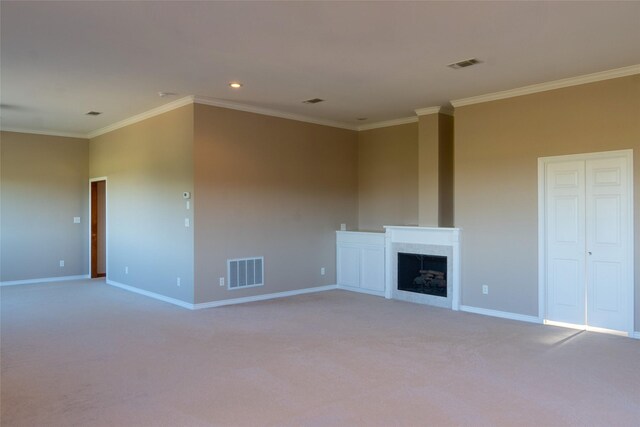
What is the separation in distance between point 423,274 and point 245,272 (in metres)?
2.59

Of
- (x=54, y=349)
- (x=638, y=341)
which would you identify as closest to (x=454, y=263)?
(x=638, y=341)

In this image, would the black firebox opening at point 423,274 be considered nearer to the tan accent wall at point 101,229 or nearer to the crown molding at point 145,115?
the crown molding at point 145,115

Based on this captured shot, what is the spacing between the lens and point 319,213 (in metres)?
7.84

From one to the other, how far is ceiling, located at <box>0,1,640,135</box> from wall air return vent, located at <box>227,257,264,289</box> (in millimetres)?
2269

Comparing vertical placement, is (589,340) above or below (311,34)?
below

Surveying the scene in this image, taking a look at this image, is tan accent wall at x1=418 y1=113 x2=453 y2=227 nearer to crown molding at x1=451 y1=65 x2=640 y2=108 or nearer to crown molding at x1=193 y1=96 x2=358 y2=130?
crown molding at x1=451 y1=65 x2=640 y2=108

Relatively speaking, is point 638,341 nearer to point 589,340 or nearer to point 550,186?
point 589,340

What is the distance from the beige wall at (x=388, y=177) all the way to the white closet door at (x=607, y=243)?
9.50ft

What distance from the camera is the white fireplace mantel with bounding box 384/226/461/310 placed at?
638 centimetres

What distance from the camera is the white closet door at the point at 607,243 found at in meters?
5.03

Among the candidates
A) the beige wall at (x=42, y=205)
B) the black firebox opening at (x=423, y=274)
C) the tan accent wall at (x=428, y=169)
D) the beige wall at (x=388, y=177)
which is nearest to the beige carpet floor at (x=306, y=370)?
the black firebox opening at (x=423, y=274)

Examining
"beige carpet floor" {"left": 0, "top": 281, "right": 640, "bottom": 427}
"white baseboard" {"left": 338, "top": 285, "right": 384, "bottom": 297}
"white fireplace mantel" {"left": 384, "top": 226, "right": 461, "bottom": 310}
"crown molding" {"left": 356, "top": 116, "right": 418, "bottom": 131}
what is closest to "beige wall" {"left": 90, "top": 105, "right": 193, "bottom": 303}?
"beige carpet floor" {"left": 0, "top": 281, "right": 640, "bottom": 427}

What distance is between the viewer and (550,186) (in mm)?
5586

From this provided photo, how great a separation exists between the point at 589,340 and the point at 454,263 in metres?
1.91
